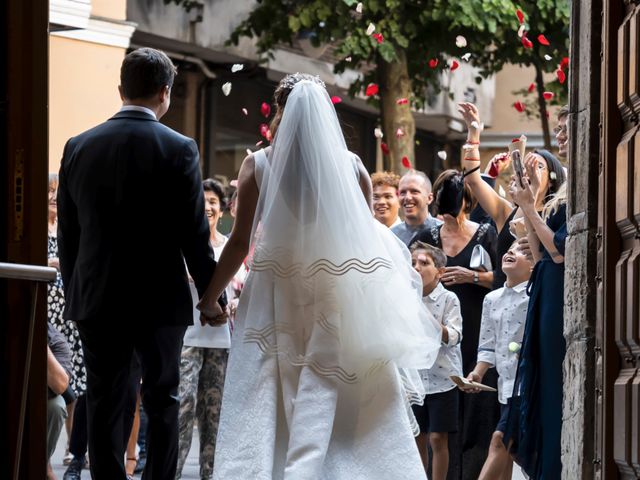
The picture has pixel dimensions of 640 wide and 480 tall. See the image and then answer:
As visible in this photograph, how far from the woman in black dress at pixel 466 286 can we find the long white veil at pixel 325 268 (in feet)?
5.91

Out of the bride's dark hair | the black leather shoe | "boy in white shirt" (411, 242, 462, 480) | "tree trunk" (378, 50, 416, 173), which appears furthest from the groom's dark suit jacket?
"tree trunk" (378, 50, 416, 173)

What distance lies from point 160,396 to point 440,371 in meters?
2.68

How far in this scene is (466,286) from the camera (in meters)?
10.2

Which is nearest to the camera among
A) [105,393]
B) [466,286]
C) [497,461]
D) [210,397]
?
[105,393]

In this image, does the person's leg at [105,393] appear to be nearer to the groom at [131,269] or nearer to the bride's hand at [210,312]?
the groom at [131,269]

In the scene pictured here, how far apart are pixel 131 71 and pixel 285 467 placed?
87.0 inches

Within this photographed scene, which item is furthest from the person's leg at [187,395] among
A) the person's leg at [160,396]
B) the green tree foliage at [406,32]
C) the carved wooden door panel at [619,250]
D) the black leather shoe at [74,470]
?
the green tree foliage at [406,32]

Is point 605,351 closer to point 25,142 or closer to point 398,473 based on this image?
point 398,473

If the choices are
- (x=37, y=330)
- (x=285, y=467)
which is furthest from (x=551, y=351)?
(x=37, y=330)

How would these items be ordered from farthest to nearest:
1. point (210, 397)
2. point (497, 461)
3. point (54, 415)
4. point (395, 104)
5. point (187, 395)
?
1. point (395, 104)
2. point (210, 397)
3. point (187, 395)
4. point (497, 461)
5. point (54, 415)

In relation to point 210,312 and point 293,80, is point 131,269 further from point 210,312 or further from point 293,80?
point 293,80

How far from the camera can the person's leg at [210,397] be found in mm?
10422

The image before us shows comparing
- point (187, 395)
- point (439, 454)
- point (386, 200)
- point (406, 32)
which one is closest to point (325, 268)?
point (439, 454)

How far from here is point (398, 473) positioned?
7621mm
